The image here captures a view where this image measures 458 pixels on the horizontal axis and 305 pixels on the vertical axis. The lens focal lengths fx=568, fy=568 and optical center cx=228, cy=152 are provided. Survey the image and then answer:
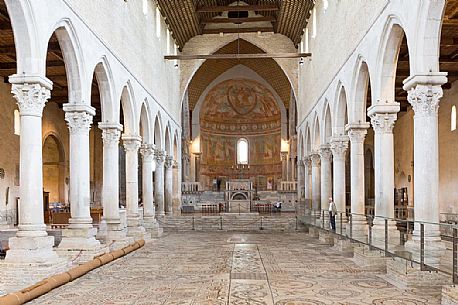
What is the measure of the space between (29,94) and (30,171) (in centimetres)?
168

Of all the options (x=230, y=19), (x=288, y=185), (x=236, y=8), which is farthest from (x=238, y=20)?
(x=288, y=185)

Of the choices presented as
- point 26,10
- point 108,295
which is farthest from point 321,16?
point 108,295

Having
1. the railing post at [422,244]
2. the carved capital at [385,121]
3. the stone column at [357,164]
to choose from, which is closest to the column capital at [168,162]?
the stone column at [357,164]

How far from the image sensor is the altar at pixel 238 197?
3328cm

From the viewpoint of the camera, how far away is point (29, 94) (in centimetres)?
1239

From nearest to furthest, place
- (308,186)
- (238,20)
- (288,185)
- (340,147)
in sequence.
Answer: (340,147)
(308,186)
(238,20)
(288,185)

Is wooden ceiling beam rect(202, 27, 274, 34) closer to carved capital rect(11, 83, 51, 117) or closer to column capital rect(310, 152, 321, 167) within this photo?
column capital rect(310, 152, 321, 167)

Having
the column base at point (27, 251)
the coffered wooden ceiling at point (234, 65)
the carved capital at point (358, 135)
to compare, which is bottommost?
the column base at point (27, 251)

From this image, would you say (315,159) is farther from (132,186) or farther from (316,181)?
(132,186)

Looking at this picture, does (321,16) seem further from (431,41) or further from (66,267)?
(66,267)

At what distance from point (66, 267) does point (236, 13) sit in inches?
1074

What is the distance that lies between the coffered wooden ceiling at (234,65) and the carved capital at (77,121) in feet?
92.0

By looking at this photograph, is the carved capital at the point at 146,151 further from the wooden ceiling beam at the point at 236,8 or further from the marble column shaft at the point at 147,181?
the wooden ceiling beam at the point at 236,8

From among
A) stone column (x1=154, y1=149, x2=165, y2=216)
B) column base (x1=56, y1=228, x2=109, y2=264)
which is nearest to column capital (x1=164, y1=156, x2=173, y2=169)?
stone column (x1=154, y1=149, x2=165, y2=216)
